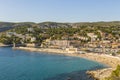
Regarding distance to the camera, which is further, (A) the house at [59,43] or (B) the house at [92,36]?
(B) the house at [92,36]

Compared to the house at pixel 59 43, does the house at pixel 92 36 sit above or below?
above

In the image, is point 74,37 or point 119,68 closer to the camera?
point 119,68

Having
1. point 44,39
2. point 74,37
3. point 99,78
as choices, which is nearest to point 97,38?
point 74,37

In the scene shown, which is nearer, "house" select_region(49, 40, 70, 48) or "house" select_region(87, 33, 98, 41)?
"house" select_region(49, 40, 70, 48)

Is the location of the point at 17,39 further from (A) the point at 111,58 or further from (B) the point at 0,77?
(B) the point at 0,77

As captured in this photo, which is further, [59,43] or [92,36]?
[92,36]

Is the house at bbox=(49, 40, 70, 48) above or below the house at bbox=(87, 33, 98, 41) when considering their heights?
below

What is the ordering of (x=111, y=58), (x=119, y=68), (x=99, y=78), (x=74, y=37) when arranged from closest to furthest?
(x=119, y=68) < (x=99, y=78) < (x=111, y=58) < (x=74, y=37)

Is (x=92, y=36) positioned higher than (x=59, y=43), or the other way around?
(x=92, y=36)

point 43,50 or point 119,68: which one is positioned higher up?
point 119,68

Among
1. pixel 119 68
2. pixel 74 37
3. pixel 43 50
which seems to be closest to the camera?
pixel 119 68
